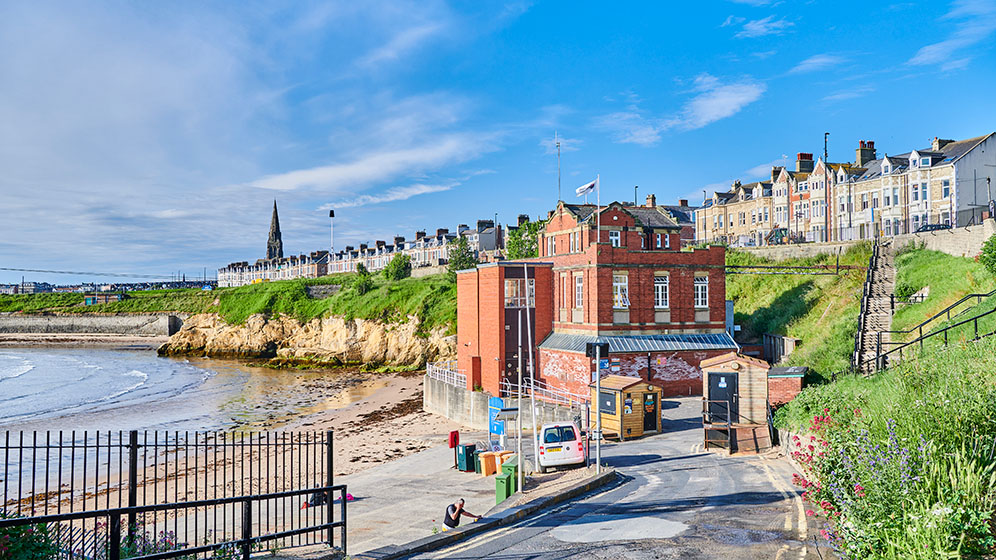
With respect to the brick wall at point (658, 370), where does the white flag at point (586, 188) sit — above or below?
above

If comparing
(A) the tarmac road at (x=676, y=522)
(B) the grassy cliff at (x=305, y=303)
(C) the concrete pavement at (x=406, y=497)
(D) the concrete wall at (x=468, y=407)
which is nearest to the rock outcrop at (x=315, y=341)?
(B) the grassy cliff at (x=305, y=303)

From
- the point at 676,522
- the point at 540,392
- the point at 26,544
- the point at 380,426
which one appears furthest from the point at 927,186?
the point at 26,544

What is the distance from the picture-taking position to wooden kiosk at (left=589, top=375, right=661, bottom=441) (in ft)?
84.4

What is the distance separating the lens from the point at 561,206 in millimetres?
47781

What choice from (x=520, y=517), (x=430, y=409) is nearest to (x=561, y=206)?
(x=430, y=409)

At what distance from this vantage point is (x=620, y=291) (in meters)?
35.7

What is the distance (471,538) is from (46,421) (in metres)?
42.9

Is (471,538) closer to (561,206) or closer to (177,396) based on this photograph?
(561,206)

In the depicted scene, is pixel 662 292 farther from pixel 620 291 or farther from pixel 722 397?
pixel 722 397

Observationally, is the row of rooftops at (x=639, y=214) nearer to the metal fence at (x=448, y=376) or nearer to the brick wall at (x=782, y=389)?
the metal fence at (x=448, y=376)

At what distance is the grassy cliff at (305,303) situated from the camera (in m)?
79.2

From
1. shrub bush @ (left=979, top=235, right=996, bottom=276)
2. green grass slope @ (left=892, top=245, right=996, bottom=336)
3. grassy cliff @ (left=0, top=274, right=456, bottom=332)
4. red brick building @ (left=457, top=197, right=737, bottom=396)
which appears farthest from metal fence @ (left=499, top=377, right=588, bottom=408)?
grassy cliff @ (left=0, top=274, right=456, bottom=332)

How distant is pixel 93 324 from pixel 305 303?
2458 inches

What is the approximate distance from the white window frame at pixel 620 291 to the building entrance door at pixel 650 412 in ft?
31.3
